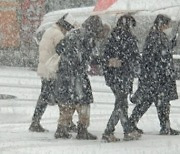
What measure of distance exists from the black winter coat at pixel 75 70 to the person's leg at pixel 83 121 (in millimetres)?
105

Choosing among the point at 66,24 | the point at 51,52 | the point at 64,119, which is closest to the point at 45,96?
the point at 51,52

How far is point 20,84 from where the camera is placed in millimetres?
18938

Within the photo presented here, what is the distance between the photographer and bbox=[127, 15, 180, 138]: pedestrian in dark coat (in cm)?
905

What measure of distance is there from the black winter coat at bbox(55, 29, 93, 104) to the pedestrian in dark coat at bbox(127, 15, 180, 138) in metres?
0.81

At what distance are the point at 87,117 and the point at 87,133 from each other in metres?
0.23

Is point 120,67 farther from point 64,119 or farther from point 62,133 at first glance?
point 62,133

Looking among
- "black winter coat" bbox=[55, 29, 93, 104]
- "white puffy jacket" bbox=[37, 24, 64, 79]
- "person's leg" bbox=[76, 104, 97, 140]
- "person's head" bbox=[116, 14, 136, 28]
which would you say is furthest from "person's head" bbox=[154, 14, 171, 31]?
"person's leg" bbox=[76, 104, 97, 140]

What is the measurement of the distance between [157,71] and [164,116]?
0.69m

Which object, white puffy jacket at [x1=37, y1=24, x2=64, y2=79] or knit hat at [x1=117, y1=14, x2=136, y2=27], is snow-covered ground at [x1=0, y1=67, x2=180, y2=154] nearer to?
white puffy jacket at [x1=37, y1=24, x2=64, y2=79]

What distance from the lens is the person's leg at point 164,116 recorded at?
9203 mm

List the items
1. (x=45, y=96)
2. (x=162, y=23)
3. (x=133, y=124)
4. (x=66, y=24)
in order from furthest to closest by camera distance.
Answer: (x=45, y=96), (x=66, y=24), (x=133, y=124), (x=162, y=23)

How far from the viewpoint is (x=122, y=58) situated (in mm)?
8617

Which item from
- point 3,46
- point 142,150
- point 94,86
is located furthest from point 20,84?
point 142,150

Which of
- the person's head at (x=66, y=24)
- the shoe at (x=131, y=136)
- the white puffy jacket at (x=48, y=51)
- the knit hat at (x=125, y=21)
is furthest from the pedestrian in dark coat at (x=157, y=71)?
the white puffy jacket at (x=48, y=51)
